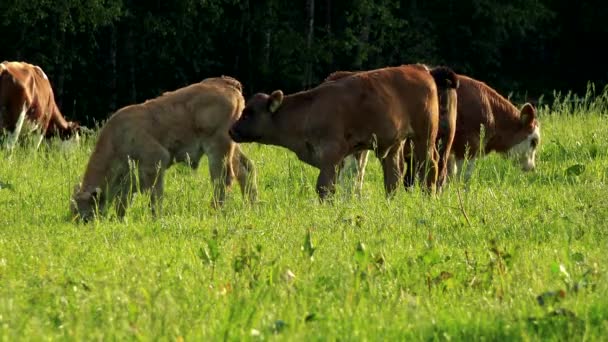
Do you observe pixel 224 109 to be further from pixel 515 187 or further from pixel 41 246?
pixel 41 246

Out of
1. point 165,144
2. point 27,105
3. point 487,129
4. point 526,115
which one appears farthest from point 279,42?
point 165,144

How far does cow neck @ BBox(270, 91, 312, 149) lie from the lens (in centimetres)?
1230

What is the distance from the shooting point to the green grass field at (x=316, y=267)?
634 centimetres

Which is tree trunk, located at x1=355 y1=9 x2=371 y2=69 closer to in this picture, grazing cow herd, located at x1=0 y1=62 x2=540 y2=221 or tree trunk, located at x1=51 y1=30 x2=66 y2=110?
tree trunk, located at x1=51 y1=30 x2=66 y2=110

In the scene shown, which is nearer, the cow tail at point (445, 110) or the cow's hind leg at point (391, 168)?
the cow's hind leg at point (391, 168)

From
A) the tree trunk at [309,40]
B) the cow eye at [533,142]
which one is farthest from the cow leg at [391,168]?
the tree trunk at [309,40]

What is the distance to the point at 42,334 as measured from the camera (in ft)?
20.1

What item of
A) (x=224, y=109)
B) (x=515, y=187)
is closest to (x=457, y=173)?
(x=515, y=187)

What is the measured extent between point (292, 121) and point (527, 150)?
3853 millimetres

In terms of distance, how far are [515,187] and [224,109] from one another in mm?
2984

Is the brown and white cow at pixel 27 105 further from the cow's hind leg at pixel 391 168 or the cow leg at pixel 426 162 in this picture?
the cow leg at pixel 426 162

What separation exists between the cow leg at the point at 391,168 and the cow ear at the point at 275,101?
121 centimetres

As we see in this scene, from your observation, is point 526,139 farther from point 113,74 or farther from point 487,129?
point 113,74

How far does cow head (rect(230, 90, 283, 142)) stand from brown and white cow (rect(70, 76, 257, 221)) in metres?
0.32
